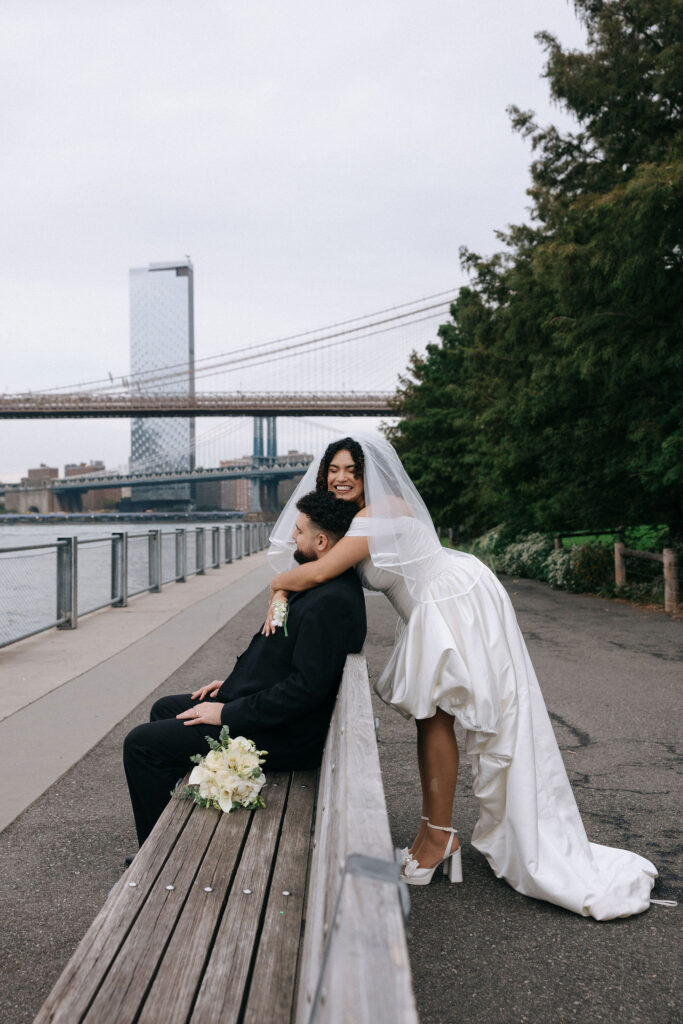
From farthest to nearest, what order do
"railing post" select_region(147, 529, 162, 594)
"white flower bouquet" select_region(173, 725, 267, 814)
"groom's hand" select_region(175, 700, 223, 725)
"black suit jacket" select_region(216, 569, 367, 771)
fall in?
"railing post" select_region(147, 529, 162, 594), "groom's hand" select_region(175, 700, 223, 725), "black suit jacket" select_region(216, 569, 367, 771), "white flower bouquet" select_region(173, 725, 267, 814)

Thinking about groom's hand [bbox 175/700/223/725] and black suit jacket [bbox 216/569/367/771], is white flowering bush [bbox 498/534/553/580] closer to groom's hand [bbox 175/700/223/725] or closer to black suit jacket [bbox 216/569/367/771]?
black suit jacket [bbox 216/569/367/771]

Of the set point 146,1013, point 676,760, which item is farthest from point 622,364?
point 146,1013

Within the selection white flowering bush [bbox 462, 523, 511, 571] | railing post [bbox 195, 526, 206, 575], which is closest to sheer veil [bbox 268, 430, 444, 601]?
white flowering bush [bbox 462, 523, 511, 571]

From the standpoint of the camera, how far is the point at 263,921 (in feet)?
6.62

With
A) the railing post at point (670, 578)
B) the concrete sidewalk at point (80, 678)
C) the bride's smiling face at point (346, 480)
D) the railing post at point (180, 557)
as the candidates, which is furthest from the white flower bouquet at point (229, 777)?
the railing post at point (180, 557)

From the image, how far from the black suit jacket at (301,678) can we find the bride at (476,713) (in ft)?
0.31

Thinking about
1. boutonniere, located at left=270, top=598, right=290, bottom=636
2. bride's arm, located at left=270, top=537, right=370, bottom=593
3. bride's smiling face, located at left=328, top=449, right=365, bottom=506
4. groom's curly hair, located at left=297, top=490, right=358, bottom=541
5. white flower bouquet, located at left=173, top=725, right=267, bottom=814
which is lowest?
white flower bouquet, located at left=173, top=725, right=267, bottom=814

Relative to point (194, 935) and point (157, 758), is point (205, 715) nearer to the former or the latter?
point (157, 758)

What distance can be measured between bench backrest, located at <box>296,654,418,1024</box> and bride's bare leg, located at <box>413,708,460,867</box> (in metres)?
1.33

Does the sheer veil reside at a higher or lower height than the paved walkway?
higher

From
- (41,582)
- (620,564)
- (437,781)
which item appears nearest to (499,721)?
(437,781)

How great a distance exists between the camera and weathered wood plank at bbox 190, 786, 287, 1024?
5.53 feet

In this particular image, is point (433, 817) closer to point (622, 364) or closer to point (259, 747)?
point (259, 747)

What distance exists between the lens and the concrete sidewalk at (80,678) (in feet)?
15.6
